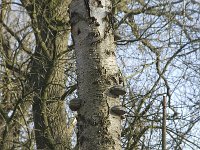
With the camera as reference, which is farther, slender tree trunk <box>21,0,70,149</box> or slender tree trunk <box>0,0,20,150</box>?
slender tree trunk <box>0,0,20,150</box>

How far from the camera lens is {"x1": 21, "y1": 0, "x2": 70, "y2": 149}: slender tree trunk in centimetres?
640

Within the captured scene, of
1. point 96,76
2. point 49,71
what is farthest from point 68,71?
point 96,76

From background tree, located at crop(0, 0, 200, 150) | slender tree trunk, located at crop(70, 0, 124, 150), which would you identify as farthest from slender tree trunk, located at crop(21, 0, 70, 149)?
slender tree trunk, located at crop(70, 0, 124, 150)

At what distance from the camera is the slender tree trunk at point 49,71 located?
6398 mm

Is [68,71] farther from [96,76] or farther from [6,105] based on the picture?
[96,76]

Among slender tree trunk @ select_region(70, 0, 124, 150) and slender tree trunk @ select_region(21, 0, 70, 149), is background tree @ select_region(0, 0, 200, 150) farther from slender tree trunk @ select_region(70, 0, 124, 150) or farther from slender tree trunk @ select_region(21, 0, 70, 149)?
slender tree trunk @ select_region(70, 0, 124, 150)

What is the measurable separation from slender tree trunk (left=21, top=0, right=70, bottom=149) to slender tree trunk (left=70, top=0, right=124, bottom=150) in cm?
395

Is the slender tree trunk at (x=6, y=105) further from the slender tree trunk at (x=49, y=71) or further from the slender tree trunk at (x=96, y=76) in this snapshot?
the slender tree trunk at (x=96, y=76)

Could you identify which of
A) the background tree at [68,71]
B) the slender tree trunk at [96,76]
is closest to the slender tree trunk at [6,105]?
the background tree at [68,71]

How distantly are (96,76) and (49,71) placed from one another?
14.4 feet

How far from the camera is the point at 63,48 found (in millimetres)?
6863

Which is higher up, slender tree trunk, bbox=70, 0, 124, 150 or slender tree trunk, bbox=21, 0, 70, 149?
slender tree trunk, bbox=21, 0, 70, 149

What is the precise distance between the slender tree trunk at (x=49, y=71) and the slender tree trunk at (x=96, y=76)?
3949 mm

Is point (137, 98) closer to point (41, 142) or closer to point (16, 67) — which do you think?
point (41, 142)
